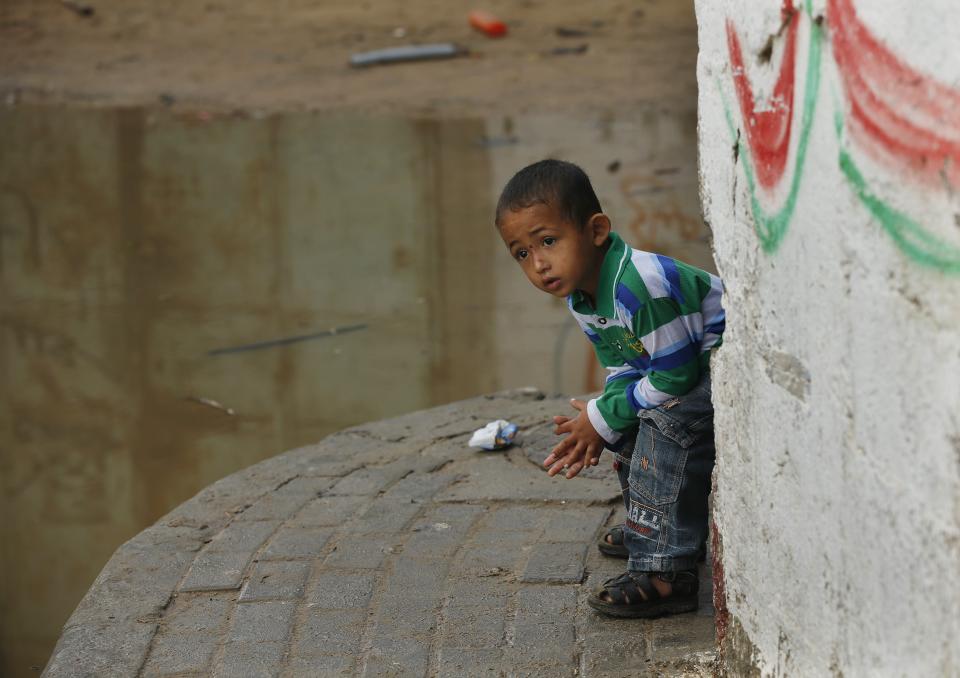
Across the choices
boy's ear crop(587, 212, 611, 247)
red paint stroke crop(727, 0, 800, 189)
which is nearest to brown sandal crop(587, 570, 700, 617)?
boy's ear crop(587, 212, 611, 247)

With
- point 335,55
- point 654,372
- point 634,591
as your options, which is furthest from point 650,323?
point 335,55

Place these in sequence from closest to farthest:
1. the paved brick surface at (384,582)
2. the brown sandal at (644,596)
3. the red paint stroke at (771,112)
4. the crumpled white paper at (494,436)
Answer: the red paint stroke at (771,112), the paved brick surface at (384,582), the brown sandal at (644,596), the crumpled white paper at (494,436)

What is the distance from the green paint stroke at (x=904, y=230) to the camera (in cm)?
167

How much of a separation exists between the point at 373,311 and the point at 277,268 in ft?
3.08

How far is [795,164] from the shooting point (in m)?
2.20

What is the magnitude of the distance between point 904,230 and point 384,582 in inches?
84.3

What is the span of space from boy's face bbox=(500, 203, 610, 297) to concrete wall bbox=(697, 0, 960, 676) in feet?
1.37

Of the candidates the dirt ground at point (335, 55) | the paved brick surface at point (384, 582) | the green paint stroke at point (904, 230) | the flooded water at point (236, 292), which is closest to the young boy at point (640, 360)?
the paved brick surface at point (384, 582)

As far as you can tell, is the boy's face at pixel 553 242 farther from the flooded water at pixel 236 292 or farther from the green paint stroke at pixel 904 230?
the flooded water at pixel 236 292

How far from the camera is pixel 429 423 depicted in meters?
5.04

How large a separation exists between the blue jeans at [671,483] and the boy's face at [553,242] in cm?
41

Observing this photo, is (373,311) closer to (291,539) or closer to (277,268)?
(277,268)

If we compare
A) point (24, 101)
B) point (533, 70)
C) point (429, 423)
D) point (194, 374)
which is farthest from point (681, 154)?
point (24, 101)

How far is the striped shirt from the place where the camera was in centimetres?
298
